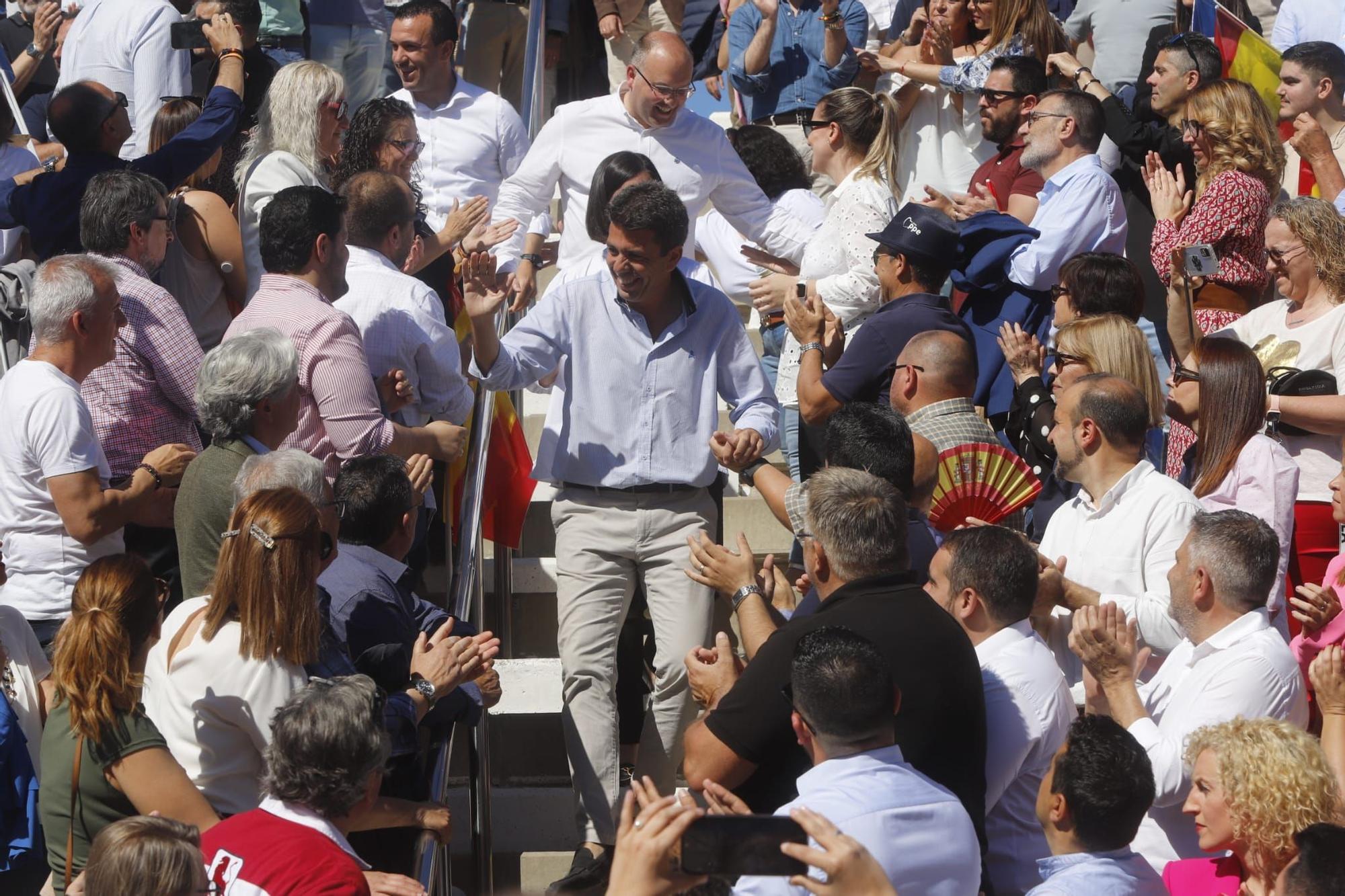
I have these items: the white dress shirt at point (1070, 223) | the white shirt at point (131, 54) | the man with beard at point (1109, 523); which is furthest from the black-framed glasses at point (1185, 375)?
the white shirt at point (131, 54)

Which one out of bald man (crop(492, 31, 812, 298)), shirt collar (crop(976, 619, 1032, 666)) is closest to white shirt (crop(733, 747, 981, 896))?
shirt collar (crop(976, 619, 1032, 666))

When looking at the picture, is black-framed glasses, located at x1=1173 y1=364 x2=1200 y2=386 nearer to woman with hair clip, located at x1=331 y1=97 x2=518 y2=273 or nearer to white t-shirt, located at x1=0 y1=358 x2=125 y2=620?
woman with hair clip, located at x1=331 y1=97 x2=518 y2=273

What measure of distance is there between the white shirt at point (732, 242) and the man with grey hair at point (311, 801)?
13.3 ft

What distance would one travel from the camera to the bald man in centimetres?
634

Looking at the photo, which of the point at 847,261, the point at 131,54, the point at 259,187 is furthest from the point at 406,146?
the point at 131,54

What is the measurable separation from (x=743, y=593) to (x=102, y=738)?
158 cm

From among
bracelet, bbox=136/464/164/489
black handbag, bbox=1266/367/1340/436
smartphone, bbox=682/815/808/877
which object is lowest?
bracelet, bbox=136/464/164/489

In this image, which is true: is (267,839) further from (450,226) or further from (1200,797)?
(450,226)

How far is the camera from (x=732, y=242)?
23.2 feet

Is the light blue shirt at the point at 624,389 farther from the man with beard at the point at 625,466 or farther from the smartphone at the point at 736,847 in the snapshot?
the smartphone at the point at 736,847

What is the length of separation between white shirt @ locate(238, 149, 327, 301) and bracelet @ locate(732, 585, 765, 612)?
7.92ft

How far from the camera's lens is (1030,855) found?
3738 millimetres

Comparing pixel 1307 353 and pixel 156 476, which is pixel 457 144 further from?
pixel 1307 353

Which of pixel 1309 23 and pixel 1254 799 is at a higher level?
pixel 1309 23
